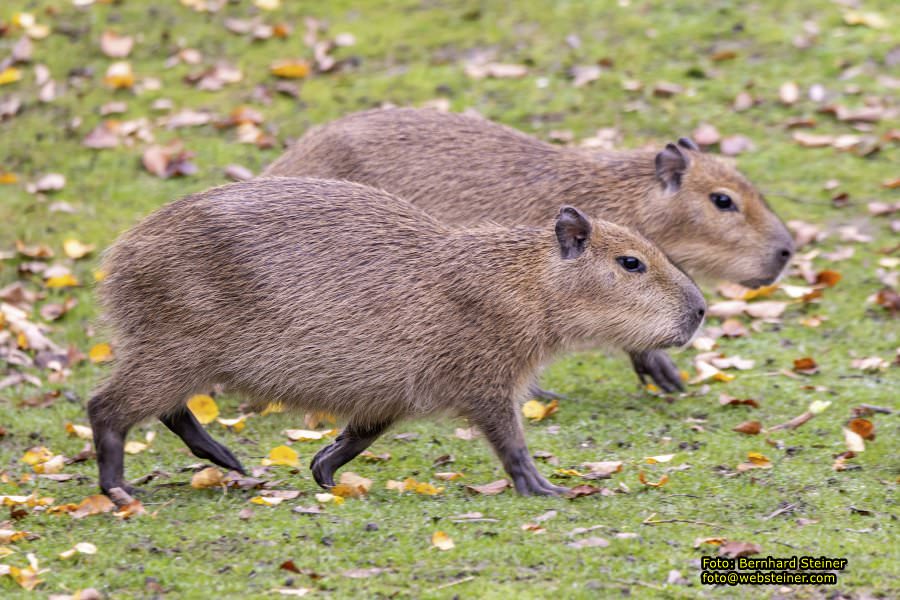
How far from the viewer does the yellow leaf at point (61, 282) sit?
7.95 m

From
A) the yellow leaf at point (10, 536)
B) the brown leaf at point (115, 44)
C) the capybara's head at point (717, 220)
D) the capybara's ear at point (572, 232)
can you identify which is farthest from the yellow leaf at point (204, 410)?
the brown leaf at point (115, 44)

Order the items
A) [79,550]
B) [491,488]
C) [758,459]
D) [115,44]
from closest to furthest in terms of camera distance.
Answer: [79,550] < [491,488] < [758,459] < [115,44]

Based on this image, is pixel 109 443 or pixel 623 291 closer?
pixel 109 443

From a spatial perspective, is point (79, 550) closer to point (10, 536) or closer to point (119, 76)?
point (10, 536)

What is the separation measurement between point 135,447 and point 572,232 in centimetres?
227

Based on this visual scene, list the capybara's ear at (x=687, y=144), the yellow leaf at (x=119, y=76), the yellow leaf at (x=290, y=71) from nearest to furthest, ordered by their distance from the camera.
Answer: the capybara's ear at (x=687, y=144)
the yellow leaf at (x=119, y=76)
the yellow leaf at (x=290, y=71)

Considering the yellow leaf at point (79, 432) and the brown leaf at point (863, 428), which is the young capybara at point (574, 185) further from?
the yellow leaf at point (79, 432)

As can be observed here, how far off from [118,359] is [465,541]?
164cm

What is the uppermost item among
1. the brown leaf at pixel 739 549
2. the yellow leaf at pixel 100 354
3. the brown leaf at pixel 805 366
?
the brown leaf at pixel 739 549

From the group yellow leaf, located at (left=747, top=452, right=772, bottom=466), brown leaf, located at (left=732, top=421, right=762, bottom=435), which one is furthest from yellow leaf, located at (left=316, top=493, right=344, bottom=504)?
brown leaf, located at (left=732, top=421, right=762, bottom=435)

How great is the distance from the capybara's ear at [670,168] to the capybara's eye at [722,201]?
19cm

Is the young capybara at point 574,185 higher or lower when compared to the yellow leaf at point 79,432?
higher

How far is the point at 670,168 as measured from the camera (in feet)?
23.0

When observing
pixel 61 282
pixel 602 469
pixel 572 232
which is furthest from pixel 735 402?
pixel 61 282
